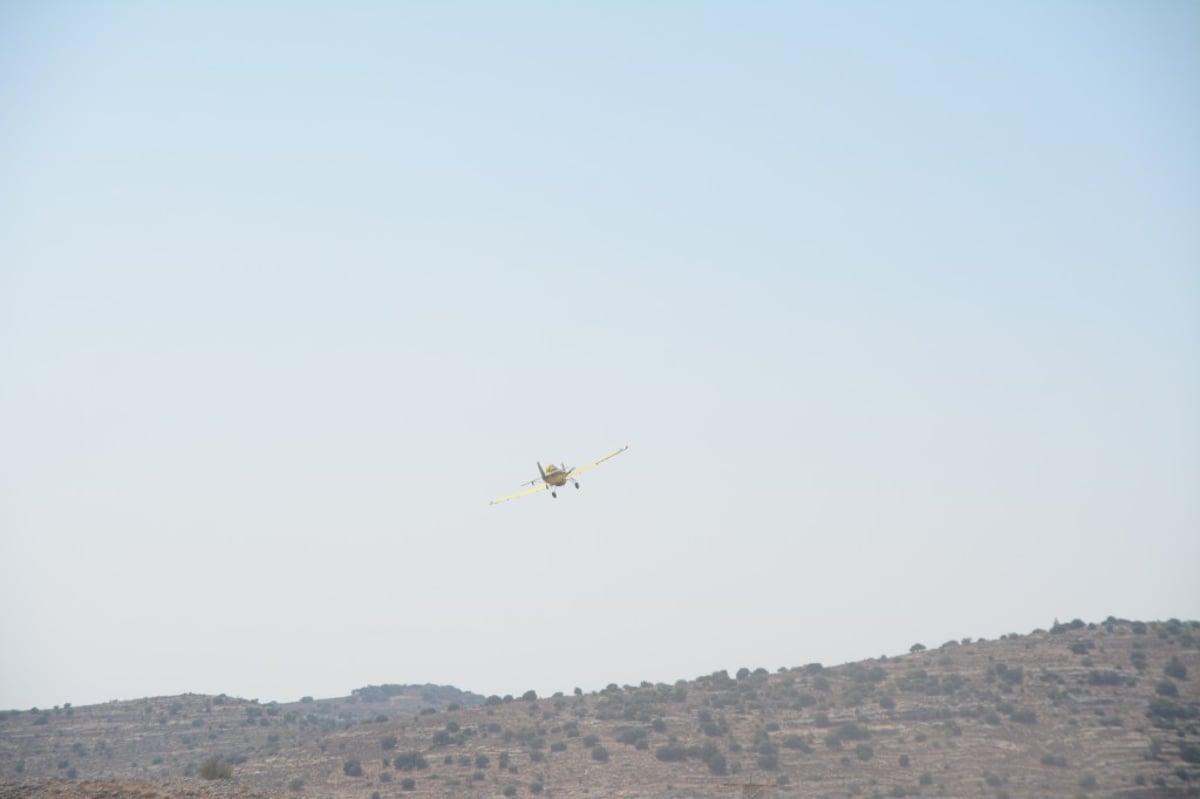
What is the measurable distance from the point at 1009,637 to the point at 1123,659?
2002 cm

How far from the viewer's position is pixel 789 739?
92750mm

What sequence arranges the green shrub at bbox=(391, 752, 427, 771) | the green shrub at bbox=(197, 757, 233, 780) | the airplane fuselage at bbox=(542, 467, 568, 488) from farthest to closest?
the green shrub at bbox=(391, 752, 427, 771)
the airplane fuselage at bbox=(542, 467, 568, 488)
the green shrub at bbox=(197, 757, 233, 780)

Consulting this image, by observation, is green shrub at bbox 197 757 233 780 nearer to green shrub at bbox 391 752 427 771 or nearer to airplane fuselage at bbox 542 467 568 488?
airplane fuselage at bbox 542 467 568 488

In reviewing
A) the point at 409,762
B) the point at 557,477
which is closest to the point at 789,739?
the point at 409,762

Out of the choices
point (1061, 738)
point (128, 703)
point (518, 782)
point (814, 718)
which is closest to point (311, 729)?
point (128, 703)

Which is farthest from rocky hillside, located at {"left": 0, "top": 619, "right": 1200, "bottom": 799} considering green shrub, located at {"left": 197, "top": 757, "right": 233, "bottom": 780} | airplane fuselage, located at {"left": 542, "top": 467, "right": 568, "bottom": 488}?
airplane fuselage, located at {"left": 542, "top": 467, "right": 568, "bottom": 488}

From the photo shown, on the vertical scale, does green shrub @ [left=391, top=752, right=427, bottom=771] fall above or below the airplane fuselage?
below

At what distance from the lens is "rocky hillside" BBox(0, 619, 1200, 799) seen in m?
78.8

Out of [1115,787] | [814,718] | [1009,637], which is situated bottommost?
[1115,787]

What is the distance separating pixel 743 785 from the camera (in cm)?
7944

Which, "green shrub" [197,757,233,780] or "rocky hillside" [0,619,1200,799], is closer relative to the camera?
"green shrub" [197,757,233,780]

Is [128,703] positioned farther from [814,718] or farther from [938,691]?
[938,691]

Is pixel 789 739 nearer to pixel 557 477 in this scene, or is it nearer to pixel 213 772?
pixel 557 477

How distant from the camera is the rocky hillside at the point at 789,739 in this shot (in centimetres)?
7875
